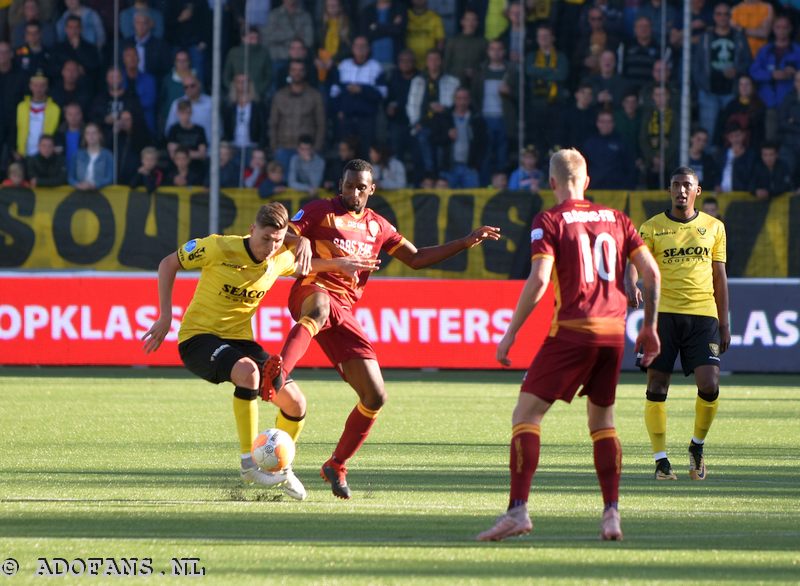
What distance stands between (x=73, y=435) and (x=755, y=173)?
1123cm

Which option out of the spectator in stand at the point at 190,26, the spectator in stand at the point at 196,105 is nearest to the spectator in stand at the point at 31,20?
Result: the spectator in stand at the point at 190,26

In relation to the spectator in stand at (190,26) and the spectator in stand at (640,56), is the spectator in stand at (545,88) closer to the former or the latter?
the spectator in stand at (640,56)

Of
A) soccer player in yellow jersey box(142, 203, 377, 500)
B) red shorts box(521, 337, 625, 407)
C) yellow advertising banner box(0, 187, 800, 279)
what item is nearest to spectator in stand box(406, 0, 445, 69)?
yellow advertising banner box(0, 187, 800, 279)

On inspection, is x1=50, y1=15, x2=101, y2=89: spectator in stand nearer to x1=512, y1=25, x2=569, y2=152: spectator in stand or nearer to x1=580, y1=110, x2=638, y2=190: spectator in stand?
x1=512, y1=25, x2=569, y2=152: spectator in stand

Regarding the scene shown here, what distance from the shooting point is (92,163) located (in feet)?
69.7

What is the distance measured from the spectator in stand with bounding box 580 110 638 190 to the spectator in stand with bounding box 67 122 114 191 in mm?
6640

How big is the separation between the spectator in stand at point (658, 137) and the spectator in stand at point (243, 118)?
211 inches

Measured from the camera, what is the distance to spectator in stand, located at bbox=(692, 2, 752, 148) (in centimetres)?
2145

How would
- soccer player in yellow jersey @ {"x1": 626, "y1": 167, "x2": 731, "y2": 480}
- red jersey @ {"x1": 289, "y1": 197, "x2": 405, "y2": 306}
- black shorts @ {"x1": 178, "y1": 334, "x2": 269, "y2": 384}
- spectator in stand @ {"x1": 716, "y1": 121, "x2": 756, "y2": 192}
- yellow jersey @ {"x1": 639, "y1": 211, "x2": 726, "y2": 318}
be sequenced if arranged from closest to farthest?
1. black shorts @ {"x1": 178, "y1": 334, "x2": 269, "y2": 384}
2. red jersey @ {"x1": 289, "y1": 197, "x2": 405, "y2": 306}
3. soccer player in yellow jersey @ {"x1": 626, "y1": 167, "x2": 731, "y2": 480}
4. yellow jersey @ {"x1": 639, "y1": 211, "x2": 726, "y2": 318}
5. spectator in stand @ {"x1": 716, "y1": 121, "x2": 756, "y2": 192}

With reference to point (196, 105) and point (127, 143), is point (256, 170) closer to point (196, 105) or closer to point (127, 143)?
point (196, 105)

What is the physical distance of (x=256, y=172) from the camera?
21.2 metres

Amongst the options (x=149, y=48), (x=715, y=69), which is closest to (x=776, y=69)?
(x=715, y=69)

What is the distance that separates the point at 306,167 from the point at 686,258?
35.6 ft

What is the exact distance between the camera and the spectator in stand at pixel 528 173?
2078 centimetres
